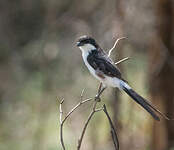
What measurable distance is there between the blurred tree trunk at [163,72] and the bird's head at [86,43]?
3.01m

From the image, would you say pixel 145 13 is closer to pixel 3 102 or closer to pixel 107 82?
pixel 3 102

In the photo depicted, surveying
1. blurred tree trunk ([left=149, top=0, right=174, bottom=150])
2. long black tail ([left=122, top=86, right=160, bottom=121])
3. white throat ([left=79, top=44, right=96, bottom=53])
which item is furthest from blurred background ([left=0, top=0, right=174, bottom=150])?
long black tail ([left=122, top=86, right=160, bottom=121])

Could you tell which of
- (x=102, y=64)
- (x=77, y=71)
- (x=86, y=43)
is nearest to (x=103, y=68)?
(x=102, y=64)

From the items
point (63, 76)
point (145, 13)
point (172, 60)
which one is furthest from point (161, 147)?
point (63, 76)

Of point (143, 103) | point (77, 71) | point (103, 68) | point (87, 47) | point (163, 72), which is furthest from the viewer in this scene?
point (77, 71)

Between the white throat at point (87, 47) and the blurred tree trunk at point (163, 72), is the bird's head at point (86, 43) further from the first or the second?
the blurred tree trunk at point (163, 72)

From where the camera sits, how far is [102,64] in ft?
13.4

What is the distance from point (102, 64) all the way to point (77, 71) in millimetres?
A: 6956

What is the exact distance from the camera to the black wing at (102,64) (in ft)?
13.2

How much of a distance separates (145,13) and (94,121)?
241cm

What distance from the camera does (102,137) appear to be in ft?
30.8

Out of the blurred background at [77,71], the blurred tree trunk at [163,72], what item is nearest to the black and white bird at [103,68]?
the blurred background at [77,71]

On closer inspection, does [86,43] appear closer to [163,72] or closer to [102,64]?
[102,64]

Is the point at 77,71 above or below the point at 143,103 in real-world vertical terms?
above
